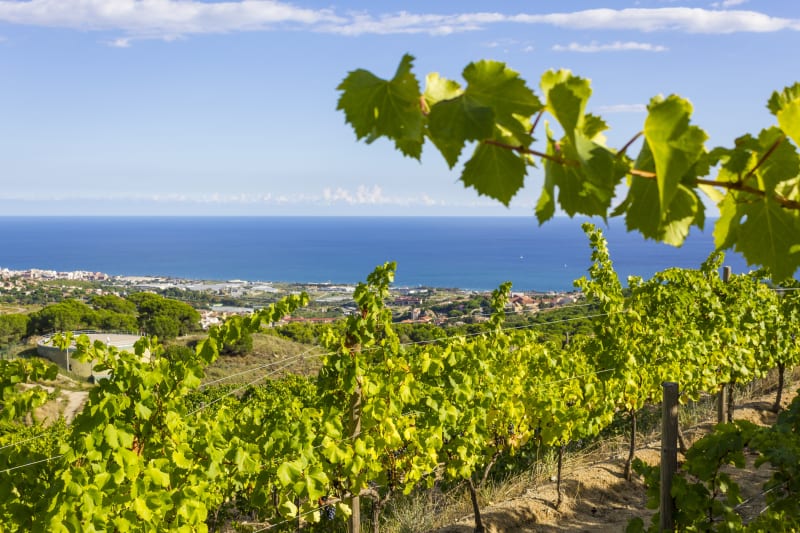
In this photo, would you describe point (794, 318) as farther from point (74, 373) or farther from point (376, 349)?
point (74, 373)

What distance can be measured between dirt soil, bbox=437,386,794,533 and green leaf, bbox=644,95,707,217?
18.2 feet

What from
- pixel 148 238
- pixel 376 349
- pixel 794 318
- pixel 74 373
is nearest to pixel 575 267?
pixel 74 373

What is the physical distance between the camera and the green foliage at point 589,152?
54 cm

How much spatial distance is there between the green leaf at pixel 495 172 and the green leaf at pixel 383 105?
0.25 feet

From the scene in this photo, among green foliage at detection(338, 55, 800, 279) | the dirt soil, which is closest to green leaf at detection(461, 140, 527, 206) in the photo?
green foliage at detection(338, 55, 800, 279)

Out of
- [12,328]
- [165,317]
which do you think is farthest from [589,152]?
[12,328]

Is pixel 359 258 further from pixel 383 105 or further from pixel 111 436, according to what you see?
pixel 383 105

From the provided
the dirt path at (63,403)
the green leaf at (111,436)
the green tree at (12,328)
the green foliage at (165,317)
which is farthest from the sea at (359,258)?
the green leaf at (111,436)

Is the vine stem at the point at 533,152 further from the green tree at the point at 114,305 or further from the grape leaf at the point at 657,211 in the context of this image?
the green tree at the point at 114,305

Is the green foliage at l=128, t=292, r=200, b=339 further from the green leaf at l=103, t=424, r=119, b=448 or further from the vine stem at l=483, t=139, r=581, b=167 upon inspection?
the vine stem at l=483, t=139, r=581, b=167

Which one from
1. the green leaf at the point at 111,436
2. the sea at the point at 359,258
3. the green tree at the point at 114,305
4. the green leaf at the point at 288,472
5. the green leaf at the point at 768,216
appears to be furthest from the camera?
the sea at the point at 359,258

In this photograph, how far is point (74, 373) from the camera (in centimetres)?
2453

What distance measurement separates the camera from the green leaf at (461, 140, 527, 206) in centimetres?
60

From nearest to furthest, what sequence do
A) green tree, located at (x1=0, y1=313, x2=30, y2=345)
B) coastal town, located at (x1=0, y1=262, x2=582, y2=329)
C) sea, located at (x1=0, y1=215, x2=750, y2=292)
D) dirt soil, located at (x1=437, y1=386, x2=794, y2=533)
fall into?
1. dirt soil, located at (x1=437, y1=386, x2=794, y2=533)
2. green tree, located at (x1=0, y1=313, x2=30, y2=345)
3. coastal town, located at (x1=0, y1=262, x2=582, y2=329)
4. sea, located at (x1=0, y1=215, x2=750, y2=292)
